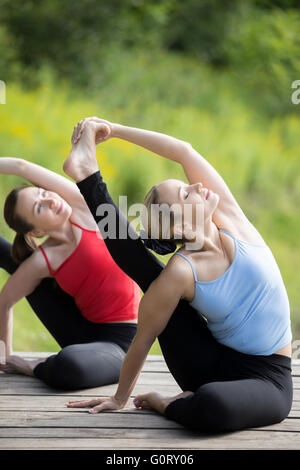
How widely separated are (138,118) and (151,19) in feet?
6.88

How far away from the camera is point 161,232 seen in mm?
2004

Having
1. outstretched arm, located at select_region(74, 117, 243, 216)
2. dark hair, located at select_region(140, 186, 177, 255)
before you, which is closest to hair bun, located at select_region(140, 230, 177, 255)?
dark hair, located at select_region(140, 186, 177, 255)

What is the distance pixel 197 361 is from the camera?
1988mm

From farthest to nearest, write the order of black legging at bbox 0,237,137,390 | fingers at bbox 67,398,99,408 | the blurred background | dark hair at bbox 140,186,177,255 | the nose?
the blurred background < the nose < black legging at bbox 0,237,137,390 < fingers at bbox 67,398,99,408 < dark hair at bbox 140,186,177,255

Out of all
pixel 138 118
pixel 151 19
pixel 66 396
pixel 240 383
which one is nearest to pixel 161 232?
pixel 240 383

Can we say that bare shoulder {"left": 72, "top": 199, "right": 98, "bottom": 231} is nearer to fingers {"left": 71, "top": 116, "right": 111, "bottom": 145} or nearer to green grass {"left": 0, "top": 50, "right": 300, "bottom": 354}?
fingers {"left": 71, "top": 116, "right": 111, "bottom": 145}

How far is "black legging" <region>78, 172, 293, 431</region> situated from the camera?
6.27ft

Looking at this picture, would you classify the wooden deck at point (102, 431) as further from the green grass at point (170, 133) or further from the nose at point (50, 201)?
the green grass at point (170, 133)

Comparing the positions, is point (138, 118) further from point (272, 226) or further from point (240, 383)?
point (240, 383)

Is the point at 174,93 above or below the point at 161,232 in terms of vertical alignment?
above

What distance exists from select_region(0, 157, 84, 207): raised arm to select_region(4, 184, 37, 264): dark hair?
6 centimetres

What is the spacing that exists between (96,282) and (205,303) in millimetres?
652

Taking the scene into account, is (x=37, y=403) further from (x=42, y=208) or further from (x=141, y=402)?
(x=42, y=208)

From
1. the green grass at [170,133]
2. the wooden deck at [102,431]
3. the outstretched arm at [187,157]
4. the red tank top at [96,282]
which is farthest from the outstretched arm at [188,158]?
the green grass at [170,133]
